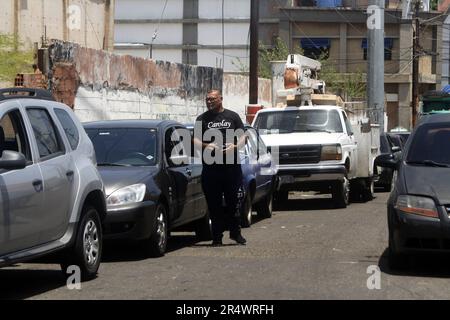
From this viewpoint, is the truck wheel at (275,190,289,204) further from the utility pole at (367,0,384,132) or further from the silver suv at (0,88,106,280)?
the utility pole at (367,0,384,132)

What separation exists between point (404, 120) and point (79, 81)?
150ft

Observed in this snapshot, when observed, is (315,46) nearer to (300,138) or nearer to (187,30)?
(187,30)

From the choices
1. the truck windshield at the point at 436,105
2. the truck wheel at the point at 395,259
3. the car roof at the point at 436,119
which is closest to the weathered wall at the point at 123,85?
the car roof at the point at 436,119

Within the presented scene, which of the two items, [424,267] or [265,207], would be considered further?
[265,207]

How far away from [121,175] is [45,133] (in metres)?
2.12

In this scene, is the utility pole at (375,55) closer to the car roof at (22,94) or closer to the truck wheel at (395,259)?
the truck wheel at (395,259)

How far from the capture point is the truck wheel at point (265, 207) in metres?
16.4

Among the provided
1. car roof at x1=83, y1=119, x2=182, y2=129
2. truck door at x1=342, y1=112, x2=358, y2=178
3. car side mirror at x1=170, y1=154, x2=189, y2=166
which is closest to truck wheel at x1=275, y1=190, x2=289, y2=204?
truck door at x1=342, y1=112, x2=358, y2=178

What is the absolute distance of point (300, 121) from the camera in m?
19.3

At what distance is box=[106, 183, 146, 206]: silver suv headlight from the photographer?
415 inches

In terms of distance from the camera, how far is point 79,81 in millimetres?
18578

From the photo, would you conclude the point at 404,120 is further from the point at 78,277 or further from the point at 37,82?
the point at 78,277

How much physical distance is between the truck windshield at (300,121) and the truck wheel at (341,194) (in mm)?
1160

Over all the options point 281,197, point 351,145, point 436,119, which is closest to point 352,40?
point 281,197
